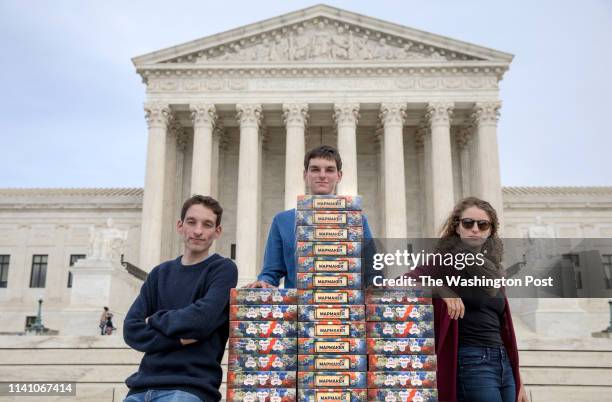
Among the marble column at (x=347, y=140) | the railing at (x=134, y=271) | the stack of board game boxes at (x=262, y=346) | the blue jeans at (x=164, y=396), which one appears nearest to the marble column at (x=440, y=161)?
the marble column at (x=347, y=140)

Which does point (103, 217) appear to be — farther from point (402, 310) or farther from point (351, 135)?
point (402, 310)

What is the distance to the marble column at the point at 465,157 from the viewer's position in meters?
43.3

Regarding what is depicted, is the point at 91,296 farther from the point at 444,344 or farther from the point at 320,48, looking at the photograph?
the point at 444,344

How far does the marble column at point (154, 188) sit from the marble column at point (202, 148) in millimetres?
2074

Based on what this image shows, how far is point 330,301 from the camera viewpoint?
5.36 meters

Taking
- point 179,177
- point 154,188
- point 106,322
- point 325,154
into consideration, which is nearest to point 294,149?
point 154,188

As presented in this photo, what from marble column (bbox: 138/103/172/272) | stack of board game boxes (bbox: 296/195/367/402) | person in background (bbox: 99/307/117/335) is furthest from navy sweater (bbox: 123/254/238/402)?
marble column (bbox: 138/103/172/272)

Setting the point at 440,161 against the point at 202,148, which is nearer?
the point at 440,161

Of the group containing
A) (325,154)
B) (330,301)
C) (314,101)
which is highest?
(314,101)

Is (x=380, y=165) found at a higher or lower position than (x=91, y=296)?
higher

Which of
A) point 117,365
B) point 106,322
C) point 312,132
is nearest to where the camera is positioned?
point 117,365

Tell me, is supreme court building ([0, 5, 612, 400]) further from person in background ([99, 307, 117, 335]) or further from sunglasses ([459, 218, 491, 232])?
sunglasses ([459, 218, 491, 232])

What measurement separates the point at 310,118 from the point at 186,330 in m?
38.8

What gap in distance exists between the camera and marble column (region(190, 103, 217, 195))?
38.9m
